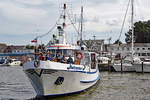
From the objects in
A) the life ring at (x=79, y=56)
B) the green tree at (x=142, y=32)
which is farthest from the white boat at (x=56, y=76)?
the green tree at (x=142, y=32)

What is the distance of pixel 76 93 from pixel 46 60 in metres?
4.03

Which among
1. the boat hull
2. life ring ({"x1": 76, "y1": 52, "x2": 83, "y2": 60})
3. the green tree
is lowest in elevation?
the boat hull

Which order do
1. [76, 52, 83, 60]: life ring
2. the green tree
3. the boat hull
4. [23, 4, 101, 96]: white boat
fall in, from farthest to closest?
the green tree, [76, 52, 83, 60]: life ring, the boat hull, [23, 4, 101, 96]: white boat

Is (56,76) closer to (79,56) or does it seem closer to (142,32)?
(79,56)

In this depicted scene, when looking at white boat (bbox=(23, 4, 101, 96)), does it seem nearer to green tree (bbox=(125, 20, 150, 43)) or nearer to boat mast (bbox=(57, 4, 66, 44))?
boat mast (bbox=(57, 4, 66, 44))

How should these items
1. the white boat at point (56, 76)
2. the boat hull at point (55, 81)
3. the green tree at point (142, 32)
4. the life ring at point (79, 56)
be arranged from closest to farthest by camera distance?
the white boat at point (56, 76), the boat hull at point (55, 81), the life ring at point (79, 56), the green tree at point (142, 32)

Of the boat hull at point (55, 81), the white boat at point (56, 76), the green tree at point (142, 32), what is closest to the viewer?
the white boat at point (56, 76)

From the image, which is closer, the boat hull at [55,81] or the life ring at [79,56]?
the boat hull at [55,81]

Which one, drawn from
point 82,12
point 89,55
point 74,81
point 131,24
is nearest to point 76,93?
point 74,81

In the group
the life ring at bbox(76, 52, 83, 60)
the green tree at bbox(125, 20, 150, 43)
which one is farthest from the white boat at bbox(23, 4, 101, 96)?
the green tree at bbox(125, 20, 150, 43)

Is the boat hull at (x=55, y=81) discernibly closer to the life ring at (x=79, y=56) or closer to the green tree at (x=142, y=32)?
the life ring at (x=79, y=56)

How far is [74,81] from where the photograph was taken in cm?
1745

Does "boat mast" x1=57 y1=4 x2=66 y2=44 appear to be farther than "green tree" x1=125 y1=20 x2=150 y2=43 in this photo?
No

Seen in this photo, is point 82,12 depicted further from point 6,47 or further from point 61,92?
point 6,47
